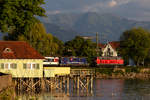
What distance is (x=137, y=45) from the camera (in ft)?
415

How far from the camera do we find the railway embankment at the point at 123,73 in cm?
11081

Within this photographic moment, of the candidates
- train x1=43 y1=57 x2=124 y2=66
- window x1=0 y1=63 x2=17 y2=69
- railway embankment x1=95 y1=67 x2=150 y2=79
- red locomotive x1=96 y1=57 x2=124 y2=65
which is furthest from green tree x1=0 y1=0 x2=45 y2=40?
red locomotive x1=96 y1=57 x2=124 y2=65

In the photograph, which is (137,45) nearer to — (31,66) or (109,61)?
(109,61)

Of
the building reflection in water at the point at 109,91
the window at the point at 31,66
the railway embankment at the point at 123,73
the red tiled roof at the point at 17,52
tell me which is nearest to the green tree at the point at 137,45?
the railway embankment at the point at 123,73

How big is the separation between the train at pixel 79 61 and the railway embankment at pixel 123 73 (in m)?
6.97

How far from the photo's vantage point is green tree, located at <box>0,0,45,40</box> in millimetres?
55562

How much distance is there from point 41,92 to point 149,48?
235 feet

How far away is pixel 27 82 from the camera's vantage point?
212 ft

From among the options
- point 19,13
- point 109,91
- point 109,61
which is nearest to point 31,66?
point 19,13

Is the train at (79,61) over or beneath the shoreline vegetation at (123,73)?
over

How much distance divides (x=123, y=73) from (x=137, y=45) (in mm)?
17006

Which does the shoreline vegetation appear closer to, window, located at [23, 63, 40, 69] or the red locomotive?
the red locomotive

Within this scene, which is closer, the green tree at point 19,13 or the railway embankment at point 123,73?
the green tree at point 19,13

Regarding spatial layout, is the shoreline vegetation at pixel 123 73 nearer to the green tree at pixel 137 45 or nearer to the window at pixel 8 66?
the green tree at pixel 137 45
